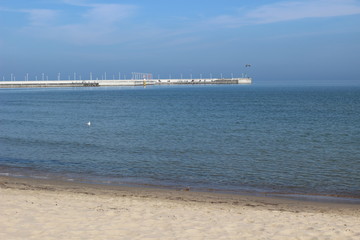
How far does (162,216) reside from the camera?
10.7 metres

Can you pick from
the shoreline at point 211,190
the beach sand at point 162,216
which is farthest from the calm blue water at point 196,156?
the beach sand at point 162,216

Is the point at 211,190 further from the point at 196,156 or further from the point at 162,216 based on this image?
the point at 196,156

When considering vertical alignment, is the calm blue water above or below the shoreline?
above

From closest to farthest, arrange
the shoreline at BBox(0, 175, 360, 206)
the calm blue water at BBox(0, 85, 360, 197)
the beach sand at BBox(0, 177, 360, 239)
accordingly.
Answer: the beach sand at BBox(0, 177, 360, 239)
the shoreline at BBox(0, 175, 360, 206)
the calm blue water at BBox(0, 85, 360, 197)

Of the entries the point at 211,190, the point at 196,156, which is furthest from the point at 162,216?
the point at 196,156

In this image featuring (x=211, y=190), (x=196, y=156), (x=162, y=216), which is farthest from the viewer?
(x=196, y=156)

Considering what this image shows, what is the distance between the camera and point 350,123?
39281mm

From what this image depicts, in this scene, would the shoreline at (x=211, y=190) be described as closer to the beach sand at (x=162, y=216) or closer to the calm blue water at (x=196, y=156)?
the calm blue water at (x=196, y=156)

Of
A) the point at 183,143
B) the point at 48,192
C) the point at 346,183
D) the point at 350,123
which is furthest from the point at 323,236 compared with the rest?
the point at 350,123

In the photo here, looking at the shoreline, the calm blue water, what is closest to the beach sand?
the shoreline

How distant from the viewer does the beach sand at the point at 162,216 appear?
909 cm

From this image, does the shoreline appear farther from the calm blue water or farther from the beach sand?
the beach sand

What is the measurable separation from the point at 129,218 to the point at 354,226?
16.9 feet

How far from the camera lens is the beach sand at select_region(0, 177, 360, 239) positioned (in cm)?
909
